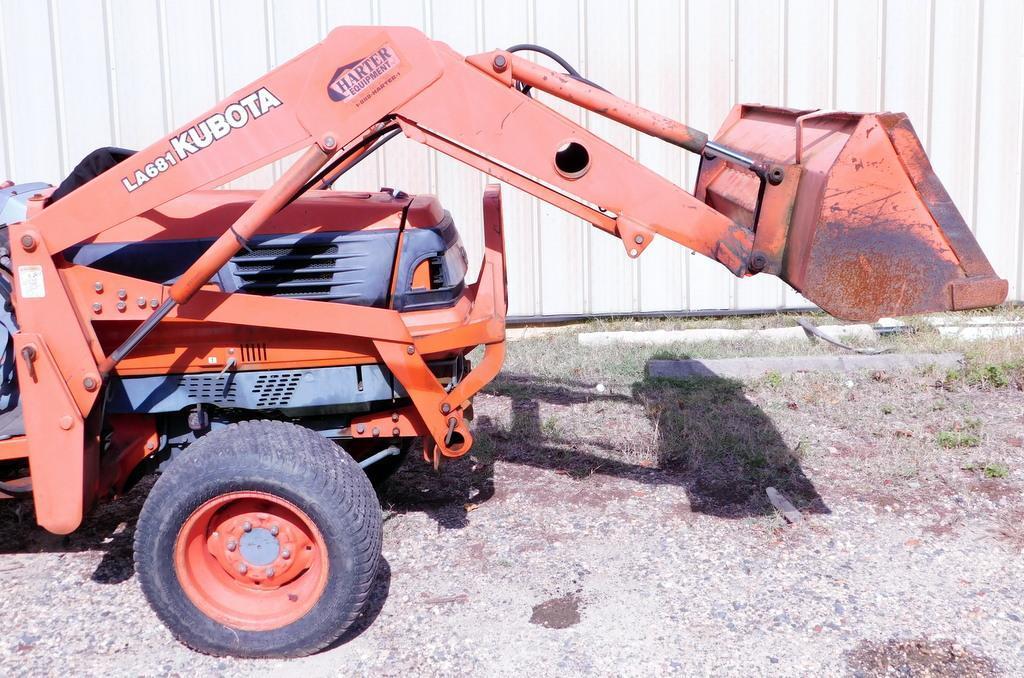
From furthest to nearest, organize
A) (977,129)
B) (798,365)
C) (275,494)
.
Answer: (977,129)
(798,365)
(275,494)

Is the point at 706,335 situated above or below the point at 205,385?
below

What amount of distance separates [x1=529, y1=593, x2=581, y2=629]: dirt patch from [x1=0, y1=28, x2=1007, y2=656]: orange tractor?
697 mm

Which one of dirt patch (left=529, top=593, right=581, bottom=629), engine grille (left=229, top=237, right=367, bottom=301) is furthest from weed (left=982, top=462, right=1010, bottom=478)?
engine grille (left=229, top=237, right=367, bottom=301)

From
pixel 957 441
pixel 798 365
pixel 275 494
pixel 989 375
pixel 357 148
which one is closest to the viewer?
pixel 275 494

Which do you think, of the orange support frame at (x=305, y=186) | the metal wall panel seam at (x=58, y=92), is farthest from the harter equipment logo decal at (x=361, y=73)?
the metal wall panel seam at (x=58, y=92)

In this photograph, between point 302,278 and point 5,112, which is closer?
point 302,278

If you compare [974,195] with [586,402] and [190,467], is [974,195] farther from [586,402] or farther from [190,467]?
[190,467]

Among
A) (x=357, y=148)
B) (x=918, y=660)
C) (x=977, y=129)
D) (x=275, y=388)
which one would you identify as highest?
(x=977, y=129)

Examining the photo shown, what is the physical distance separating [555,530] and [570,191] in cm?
167

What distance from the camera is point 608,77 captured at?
809cm

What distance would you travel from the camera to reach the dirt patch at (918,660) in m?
3.36

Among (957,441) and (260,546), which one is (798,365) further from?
(260,546)

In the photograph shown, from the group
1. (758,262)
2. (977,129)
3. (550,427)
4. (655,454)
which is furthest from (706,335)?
(758,262)

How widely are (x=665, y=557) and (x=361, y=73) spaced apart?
2.30 m
